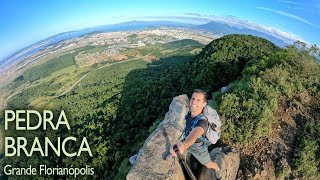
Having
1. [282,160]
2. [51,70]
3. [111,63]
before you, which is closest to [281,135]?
[282,160]

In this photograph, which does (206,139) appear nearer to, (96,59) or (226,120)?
(226,120)

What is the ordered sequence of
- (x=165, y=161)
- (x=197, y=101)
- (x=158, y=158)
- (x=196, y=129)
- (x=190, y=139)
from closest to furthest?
1. (x=190, y=139)
2. (x=196, y=129)
3. (x=197, y=101)
4. (x=165, y=161)
5. (x=158, y=158)

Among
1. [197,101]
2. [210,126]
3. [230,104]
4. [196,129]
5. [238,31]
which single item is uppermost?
[197,101]

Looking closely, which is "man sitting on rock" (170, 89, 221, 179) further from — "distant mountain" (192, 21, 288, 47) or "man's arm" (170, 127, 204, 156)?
"distant mountain" (192, 21, 288, 47)

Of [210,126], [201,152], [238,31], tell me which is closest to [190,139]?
[210,126]

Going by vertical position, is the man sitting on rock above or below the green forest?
above

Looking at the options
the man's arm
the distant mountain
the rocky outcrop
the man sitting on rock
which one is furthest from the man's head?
the distant mountain

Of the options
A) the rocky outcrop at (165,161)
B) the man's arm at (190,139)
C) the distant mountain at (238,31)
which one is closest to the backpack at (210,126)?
the man's arm at (190,139)

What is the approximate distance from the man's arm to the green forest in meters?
5.02

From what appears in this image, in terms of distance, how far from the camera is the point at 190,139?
5.25m

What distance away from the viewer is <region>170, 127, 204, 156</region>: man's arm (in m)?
5.16

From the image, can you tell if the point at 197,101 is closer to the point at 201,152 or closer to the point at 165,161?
the point at 201,152

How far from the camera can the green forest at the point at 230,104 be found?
10.1 m

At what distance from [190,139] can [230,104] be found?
6549 millimetres
